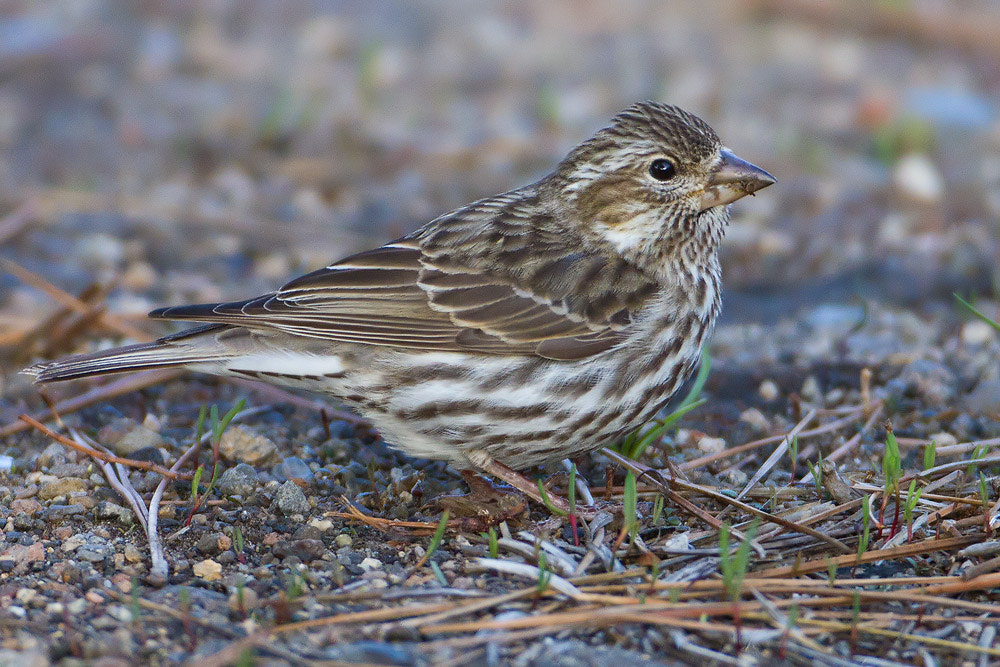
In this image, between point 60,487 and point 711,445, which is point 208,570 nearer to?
point 60,487

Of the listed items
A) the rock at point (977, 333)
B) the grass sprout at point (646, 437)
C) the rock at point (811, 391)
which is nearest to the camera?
the grass sprout at point (646, 437)

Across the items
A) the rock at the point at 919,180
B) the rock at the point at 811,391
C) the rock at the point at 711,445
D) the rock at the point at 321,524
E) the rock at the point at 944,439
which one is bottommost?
the rock at the point at 944,439

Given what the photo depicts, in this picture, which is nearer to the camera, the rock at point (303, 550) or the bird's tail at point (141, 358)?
the rock at point (303, 550)

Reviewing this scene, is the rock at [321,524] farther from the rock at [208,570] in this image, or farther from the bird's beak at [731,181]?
the bird's beak at [731,181]

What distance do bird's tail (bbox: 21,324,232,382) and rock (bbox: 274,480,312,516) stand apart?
0.60 metres

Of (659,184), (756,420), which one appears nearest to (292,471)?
(659,184)

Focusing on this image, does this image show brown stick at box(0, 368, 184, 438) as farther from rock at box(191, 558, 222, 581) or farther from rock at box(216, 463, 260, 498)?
rock at box(191, 558, 222, 581)

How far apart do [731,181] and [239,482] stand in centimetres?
225

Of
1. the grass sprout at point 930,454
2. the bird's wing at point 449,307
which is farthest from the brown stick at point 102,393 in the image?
the grass sprout at point 930,454

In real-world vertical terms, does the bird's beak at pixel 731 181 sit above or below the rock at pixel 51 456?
above

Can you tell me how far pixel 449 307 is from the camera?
4.38 m

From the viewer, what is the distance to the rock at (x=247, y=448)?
4465 mm

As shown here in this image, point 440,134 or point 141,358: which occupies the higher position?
point 440,134

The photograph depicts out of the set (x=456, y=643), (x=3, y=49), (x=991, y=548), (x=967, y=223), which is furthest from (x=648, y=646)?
(x=3, y=49)
